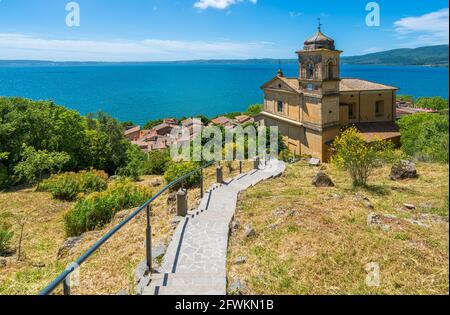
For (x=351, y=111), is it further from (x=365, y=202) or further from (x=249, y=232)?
(x=249, y=232)

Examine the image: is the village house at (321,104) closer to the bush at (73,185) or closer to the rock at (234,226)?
the bush at (73,185)

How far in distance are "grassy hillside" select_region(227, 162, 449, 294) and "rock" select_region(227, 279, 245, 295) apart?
5.5 inches

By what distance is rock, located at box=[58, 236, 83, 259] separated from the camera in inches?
380

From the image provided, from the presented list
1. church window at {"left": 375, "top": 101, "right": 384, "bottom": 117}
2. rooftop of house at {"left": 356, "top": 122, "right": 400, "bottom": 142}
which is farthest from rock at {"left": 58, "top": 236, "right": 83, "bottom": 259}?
church window at {"left": 375, "top": 101, "right": 384, "bottom": 117}

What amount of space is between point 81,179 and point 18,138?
34.0ft

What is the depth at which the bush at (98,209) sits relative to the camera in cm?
1139

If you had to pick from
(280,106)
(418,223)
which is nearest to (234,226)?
(418,223)

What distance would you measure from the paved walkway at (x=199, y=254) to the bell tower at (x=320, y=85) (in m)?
20.5

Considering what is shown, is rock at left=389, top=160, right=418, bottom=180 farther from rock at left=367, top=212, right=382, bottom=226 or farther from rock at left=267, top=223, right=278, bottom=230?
rock at left=267, top=223, right=278, bottom=230

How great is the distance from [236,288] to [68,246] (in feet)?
20.4

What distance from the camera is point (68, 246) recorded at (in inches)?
391

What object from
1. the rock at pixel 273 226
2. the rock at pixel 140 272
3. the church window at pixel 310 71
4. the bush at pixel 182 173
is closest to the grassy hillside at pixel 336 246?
the rock at pixel 273 226
